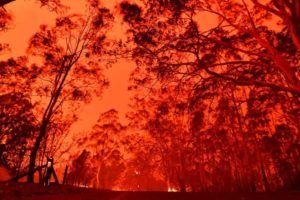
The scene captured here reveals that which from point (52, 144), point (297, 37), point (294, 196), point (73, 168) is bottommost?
point (294, 196)

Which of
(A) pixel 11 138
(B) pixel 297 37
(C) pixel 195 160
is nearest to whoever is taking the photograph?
(B) pixel 297 37

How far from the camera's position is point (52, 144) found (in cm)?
2978

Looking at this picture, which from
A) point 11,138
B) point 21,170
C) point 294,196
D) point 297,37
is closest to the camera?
point 297,37

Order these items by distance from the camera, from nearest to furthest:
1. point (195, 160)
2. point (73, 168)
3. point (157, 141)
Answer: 1. point (73, 168)
2. point (157, 141)
3. point (195, 160)

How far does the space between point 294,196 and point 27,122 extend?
20075 mm

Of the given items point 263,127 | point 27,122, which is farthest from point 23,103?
point 263,127

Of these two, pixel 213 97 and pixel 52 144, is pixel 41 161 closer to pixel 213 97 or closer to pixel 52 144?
pixel 52 144

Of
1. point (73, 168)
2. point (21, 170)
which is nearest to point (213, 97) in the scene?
point (73, 168)

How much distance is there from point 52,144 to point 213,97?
22407mm

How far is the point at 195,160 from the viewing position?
147 feet

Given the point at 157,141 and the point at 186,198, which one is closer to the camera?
the point at 186,198

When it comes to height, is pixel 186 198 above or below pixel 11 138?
below

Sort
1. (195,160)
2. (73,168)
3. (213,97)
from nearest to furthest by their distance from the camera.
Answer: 1. (213,97)
2. (73,168)
3. (195,160)

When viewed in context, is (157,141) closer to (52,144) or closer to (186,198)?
(52,144)
